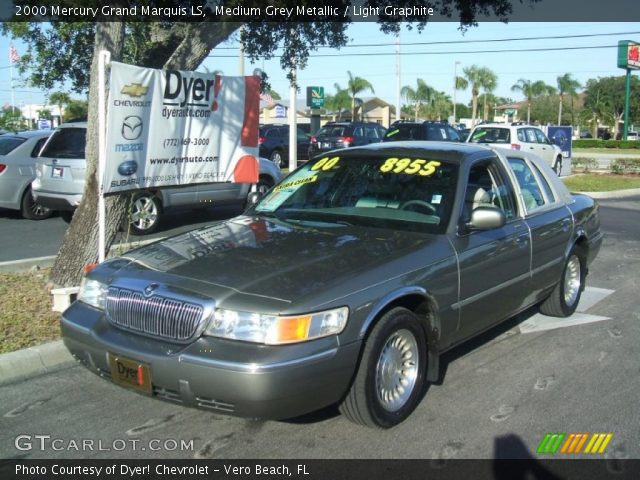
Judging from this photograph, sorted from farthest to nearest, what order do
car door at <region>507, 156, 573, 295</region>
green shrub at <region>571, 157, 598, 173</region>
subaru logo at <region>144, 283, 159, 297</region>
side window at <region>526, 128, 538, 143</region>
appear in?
green shrub at <region>571, 157, 598, 173</region> < side window at <region>526, 128, 538, 143</region> < car door at <region>507, 156, 573, 295</region> < subaru logo at <region>144, 283, 159, 297</region>

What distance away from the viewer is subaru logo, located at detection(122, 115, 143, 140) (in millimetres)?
6160

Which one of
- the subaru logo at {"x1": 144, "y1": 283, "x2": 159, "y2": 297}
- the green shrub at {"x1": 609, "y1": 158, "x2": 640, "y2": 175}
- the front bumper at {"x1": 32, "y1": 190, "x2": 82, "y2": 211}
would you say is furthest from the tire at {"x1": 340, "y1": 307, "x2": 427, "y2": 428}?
the green shrub at {"x1": 609, "y1": 158, "x2": 640, "y2": 175}

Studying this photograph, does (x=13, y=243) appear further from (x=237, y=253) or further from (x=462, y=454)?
(x=462, y=454)

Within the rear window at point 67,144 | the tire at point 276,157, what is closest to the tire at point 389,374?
the rear window at point 67,144

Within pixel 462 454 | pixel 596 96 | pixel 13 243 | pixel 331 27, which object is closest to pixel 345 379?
pixel 462 454

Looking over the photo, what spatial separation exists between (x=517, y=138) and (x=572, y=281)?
1549 centimetres

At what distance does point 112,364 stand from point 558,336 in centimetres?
390

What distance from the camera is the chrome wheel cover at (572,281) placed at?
638 cm

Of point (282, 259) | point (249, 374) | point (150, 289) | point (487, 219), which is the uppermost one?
point (487, 219)

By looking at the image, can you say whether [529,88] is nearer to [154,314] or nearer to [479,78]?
[479,78]

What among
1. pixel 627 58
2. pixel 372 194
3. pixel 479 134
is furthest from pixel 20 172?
pixel 627 58

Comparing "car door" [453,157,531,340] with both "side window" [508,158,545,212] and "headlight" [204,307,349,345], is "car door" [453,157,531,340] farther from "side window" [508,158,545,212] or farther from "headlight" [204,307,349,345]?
"headlight" [204,307,349,345]

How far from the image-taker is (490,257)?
4.79 meters

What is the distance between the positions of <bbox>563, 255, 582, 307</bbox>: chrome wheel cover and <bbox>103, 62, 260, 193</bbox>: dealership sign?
3.72 m
